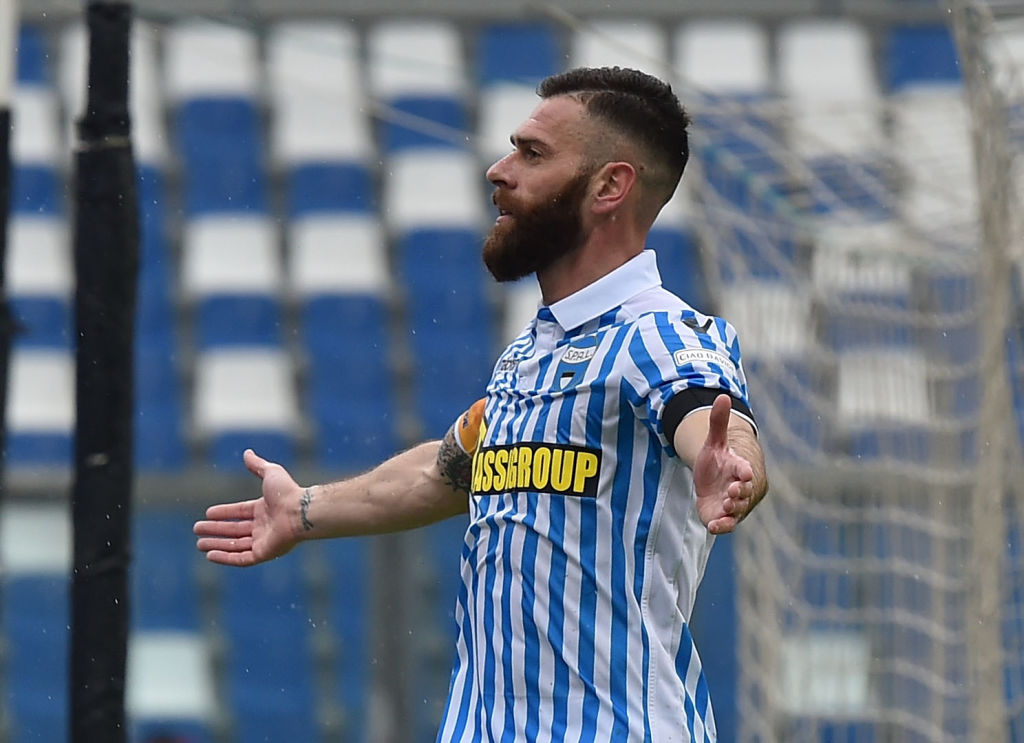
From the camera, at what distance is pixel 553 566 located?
8.64 feet

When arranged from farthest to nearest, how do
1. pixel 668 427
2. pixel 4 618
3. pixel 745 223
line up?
pixel 4 618 → pixel 745 223 → pixel 668 427

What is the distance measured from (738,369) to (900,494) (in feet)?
22.6

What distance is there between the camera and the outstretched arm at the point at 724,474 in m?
2.19

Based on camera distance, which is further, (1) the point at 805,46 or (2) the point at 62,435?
(1) the point at 805,46

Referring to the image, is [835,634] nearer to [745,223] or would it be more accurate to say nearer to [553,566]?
[745,223]

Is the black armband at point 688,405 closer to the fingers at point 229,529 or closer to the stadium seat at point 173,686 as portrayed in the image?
the fingers at point 229,529

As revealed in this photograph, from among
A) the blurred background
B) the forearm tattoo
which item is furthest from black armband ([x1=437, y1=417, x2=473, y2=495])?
the blurred background

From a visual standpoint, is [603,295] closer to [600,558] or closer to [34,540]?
[600,558]

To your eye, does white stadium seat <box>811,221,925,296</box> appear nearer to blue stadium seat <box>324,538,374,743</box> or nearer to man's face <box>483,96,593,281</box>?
blue stadium seat <box>324,538,374,743</box>

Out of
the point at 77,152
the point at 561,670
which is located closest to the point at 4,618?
the point at 77,152

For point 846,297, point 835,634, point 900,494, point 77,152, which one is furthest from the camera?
point 835,634

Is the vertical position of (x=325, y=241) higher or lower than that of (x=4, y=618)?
higher

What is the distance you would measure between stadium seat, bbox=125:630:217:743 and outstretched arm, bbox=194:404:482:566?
818 cm

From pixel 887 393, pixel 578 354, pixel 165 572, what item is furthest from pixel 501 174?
pixel 165 572
